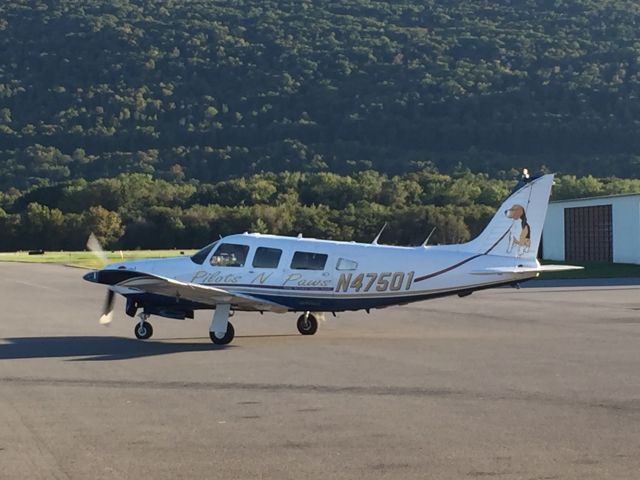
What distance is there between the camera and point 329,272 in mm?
19000

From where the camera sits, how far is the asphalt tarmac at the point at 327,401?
9.05 meters

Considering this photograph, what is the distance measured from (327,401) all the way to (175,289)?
661cm

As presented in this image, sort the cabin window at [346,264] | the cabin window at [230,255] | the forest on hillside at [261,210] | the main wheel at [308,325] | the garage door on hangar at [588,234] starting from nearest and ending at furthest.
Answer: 1. the cabin window at [346,264]
2. the cabin window at [230,255]
3. the main wheel at [308,325]
4. the garage door on hangar at [588,234]
5. the forest on hillside at [261,210]

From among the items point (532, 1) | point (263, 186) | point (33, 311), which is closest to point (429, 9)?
point (532, 1)

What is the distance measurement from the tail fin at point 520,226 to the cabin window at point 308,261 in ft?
7.69

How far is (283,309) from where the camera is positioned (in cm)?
1927

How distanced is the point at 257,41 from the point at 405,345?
147 m

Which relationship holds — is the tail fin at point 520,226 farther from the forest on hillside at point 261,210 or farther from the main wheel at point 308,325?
the forest on hillside at point 261,210

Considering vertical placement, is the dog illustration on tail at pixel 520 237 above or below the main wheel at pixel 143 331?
above

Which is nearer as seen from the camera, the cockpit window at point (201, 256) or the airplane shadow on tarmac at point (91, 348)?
the airplane shadow on tarmac at point (91, 348)

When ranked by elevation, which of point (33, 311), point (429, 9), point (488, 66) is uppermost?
point (429, 9)

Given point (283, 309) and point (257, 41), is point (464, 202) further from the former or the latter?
point (257, 41)

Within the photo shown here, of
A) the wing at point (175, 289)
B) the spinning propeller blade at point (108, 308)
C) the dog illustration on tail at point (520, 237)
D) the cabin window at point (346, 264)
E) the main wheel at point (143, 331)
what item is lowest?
the main wheel at point (143, 331)

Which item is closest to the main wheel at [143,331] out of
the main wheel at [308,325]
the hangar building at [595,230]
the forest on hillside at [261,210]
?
the main wheel at [308,325]
